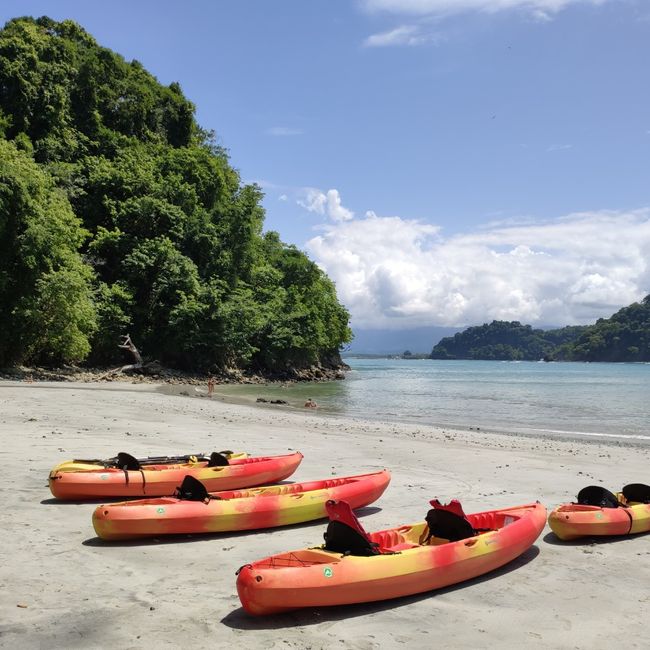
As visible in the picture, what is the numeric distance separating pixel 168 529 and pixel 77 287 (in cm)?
2565

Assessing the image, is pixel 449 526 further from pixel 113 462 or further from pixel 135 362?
pixel 135 362

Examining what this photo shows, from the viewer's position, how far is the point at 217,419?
739 inches

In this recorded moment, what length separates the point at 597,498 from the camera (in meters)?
7.76

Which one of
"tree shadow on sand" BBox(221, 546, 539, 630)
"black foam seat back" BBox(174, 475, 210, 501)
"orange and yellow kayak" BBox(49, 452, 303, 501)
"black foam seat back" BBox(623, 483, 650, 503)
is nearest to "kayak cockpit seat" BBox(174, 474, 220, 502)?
"black foam seat back" BBox(174, 475, 210, 501)

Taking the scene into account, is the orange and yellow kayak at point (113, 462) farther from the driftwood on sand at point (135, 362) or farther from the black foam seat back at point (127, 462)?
the driftwood on sand at point (135, 362)

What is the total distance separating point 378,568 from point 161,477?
436 centimetres

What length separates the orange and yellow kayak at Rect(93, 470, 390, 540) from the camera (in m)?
6.60

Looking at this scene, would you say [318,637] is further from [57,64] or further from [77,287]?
[57,64]

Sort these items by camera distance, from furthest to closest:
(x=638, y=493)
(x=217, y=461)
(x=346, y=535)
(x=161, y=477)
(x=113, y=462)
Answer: (x=217, y=461), (x=113, y=462), (x=161, y=477), (x=638, y=493), (x=346, y=535)

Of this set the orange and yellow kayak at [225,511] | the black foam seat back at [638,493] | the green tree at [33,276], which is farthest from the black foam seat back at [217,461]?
the green tree at [33,276]

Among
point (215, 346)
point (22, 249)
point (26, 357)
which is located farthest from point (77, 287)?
point (215, 346)

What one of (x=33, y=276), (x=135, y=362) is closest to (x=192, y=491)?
(x=33, y=276)

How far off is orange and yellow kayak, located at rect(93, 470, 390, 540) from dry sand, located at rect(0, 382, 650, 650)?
0.16 meters

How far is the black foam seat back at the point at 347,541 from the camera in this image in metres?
5.56
